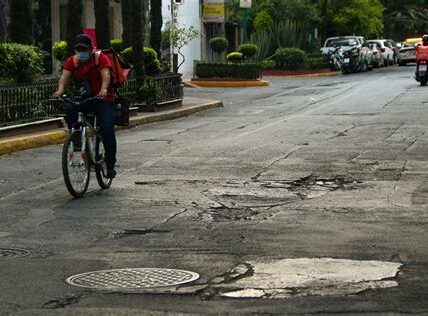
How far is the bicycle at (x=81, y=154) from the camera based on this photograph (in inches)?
387

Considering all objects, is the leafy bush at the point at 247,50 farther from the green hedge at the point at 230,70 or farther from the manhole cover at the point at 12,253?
the manhole cover at the point at 12,253

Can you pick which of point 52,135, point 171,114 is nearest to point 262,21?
point 171,114

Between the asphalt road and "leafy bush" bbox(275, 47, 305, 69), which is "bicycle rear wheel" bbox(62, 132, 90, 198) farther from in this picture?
"leafy bush" bbox(275, 47, 305, 69)

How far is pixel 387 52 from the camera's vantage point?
54.6 metres

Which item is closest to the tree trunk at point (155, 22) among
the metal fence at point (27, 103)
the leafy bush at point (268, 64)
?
the metal fence at point (27, 103)

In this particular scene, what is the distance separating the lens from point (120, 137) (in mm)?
17328

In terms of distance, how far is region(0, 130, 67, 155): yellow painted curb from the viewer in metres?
14.6

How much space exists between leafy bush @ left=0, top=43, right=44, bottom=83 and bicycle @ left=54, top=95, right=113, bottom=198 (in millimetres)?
7162

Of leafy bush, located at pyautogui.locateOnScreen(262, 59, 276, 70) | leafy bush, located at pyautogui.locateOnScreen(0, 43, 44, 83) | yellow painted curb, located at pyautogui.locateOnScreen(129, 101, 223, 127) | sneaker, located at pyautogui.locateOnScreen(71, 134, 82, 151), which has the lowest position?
yellow painted curb, located at pyautogui.locateOnScreen(129, 101, 223, 127)

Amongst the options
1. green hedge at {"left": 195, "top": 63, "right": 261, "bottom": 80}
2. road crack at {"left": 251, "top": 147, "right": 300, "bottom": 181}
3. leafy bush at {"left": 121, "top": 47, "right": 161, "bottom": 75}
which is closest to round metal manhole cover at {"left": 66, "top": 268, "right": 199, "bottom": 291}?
road crack at {"left": 251, "top": 147, "right": 300, "bottom": 181}

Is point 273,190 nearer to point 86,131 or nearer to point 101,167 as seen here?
point 101,167

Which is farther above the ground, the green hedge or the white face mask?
the white face mask

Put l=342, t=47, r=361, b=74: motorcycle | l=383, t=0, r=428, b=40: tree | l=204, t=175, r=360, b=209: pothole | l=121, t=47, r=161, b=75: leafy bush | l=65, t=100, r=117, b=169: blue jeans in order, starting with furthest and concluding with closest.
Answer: l=383, t=0, r=428, b=40: tree < l=342, t=47, r=361, b=74: motorcycle < l=121, t=47, r=161, b=75: leafy bush < l=65, t=100, r=117, b=169: blue jeans < l=204, t=175, r=360, b=209: pothole

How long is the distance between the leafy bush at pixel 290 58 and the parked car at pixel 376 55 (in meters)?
6.60
